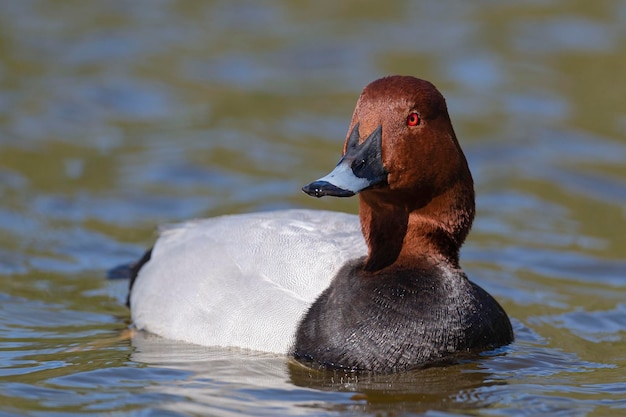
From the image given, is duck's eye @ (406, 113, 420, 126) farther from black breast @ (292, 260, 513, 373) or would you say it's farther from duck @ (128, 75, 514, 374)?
black breast @ (292, 260, 513, 373)

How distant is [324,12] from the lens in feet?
48.4

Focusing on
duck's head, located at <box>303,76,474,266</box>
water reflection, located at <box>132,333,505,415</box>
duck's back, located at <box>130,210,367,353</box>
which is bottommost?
water reflection, located at <box>132,333,505,415</box>

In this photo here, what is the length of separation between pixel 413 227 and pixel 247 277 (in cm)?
101

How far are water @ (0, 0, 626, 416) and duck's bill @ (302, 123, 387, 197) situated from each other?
41.2 inches

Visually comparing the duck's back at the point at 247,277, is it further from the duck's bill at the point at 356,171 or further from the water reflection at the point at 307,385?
the duck's bill at the point at 356,171

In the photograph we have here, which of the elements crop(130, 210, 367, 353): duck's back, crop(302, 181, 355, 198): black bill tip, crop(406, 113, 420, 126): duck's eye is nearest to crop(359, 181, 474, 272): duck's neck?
crop(130, 210, 367, 353): duck's back

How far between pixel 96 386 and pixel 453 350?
187 centimetres

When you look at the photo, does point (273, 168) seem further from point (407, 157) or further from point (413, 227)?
point (407, 157)

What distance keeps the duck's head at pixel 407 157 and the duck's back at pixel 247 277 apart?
45 cm

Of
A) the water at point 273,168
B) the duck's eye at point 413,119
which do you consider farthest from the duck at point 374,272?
the water at point 273,168

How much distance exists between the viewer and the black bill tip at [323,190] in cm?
527

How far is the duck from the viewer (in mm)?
5750

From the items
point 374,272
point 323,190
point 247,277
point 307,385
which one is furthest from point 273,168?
point 323,190

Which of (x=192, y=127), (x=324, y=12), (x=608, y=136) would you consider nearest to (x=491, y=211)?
(x=608, y=136)
